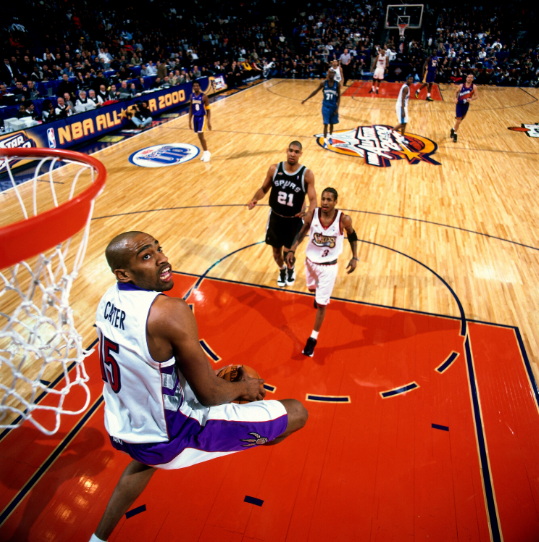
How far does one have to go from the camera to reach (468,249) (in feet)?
18.0

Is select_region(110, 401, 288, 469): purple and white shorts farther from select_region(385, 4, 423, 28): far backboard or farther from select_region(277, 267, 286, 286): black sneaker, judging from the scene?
select_region(385, 4, 423, 28): far backboard

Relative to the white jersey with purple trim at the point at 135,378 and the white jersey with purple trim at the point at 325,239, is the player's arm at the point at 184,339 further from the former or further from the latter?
the white jersey with purple trim at the point at 325,239

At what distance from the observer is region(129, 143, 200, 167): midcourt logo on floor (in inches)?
352

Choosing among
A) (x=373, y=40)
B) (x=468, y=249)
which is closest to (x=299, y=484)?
(x=468, y=249)

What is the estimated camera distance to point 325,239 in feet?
11.4

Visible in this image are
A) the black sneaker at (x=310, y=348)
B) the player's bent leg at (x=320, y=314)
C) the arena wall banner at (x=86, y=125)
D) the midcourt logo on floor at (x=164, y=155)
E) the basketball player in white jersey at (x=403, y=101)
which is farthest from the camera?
the basketball player in white jersey at (x=403, y=101)

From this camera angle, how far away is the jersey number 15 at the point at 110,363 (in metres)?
1.75

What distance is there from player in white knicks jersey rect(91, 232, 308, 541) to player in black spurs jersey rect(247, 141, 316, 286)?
2092mm

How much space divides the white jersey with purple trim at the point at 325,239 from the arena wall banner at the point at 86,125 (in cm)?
762

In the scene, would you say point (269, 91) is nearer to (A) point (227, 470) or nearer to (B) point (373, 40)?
(B) point (373, 40)

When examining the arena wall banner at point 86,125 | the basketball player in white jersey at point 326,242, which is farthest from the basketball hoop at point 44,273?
the arena wall banner at point 86,125

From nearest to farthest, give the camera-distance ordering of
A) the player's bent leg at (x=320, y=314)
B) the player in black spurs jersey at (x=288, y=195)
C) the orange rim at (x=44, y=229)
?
the orange rim at (x=44, y=229), the player's bent leg at (x=320, y=314), the player in black spurs jersey at (x=288, y=195)

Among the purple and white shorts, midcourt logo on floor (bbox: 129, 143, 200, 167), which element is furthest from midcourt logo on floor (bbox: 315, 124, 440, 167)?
the purple and white shorts

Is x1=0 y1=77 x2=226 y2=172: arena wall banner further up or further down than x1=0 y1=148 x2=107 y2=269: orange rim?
further down
